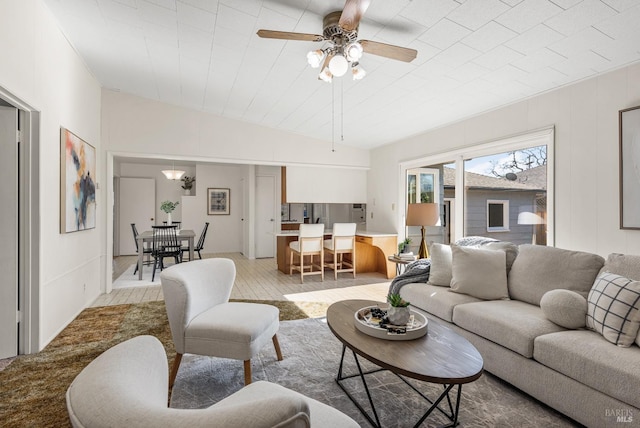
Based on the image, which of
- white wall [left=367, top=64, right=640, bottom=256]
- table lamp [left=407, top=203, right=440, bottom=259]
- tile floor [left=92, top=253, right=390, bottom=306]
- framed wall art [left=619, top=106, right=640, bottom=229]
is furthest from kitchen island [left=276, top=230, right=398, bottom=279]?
framed wall art [left=619, top=106, right=640, bottom=229]

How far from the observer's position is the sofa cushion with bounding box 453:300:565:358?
208 cm

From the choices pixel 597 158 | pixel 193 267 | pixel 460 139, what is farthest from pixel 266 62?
pixel 597 158

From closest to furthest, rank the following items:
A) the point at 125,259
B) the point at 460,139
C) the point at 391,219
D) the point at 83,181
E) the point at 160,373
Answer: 1. the point at 160,373
2. the point at 83,181
3. the point at 460,139
4. the point at 391,219
5. the point at 125,259

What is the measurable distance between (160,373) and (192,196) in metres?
8.35

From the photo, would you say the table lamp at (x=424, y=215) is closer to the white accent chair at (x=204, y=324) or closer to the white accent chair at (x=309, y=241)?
the white accent chair at (x=309, y=241)

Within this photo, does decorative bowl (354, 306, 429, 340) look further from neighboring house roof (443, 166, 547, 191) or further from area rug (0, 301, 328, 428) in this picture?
neighboring house roof (443, 166, 547, 191)

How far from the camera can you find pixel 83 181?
3713mm

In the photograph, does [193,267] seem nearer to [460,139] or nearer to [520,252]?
[520,252]

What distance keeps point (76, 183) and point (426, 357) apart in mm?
3798

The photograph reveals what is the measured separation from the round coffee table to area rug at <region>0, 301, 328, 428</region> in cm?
164

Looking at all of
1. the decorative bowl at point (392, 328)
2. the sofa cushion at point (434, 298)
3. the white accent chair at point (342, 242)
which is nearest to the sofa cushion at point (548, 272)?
the sofa cushion at point (434, 298)

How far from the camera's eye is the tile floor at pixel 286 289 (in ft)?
14.5

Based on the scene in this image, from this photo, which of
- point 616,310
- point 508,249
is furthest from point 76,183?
point 616,310

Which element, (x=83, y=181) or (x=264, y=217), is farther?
(x=264, y=217)
